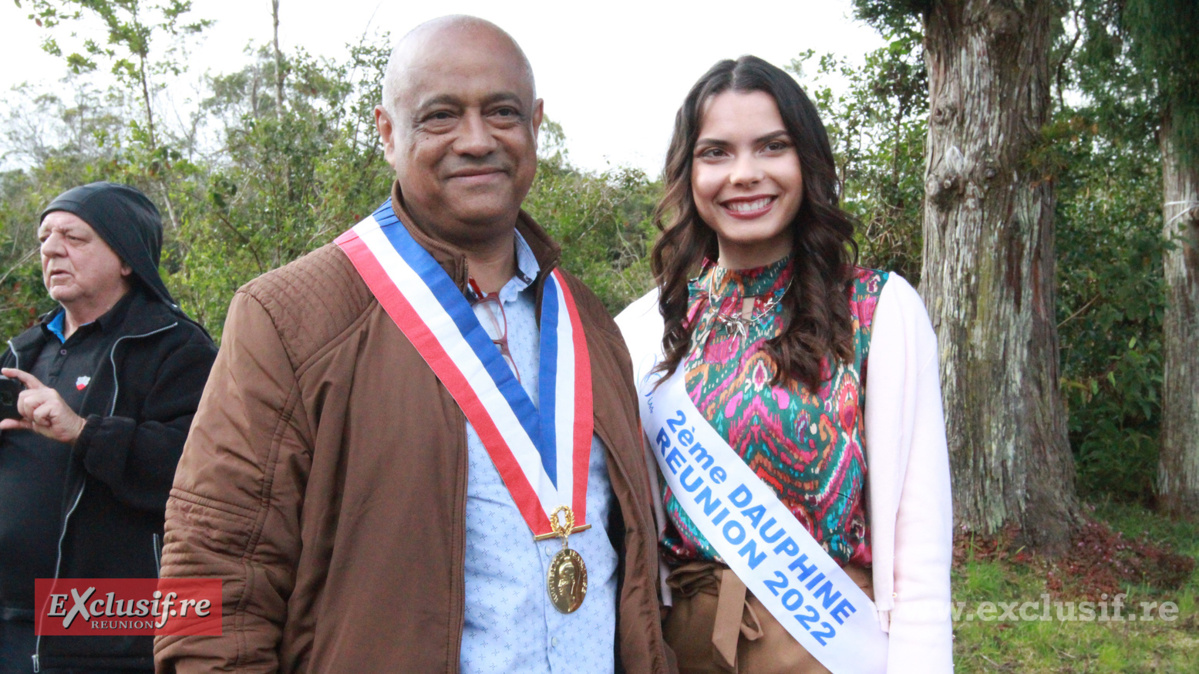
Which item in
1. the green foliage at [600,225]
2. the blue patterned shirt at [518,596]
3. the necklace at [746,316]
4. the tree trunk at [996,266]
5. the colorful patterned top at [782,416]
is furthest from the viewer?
the green foliage at [600,225]

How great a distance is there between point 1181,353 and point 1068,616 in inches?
136

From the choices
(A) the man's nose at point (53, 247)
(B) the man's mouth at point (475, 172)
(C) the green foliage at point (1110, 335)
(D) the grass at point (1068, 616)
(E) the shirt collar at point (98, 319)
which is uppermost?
(C) the green foliage at point (1110, 335)

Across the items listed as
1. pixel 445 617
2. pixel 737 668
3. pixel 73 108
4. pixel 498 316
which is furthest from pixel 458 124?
pixel 73 108

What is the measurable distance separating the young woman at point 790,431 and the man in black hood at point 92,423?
140 centimetres

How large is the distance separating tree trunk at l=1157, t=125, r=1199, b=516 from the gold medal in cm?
700

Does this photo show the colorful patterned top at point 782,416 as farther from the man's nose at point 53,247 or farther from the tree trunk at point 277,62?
the tree trunk at point 277,62

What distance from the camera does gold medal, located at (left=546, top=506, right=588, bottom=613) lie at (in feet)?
5.43

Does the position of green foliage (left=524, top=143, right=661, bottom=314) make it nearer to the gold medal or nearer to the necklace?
the necklace

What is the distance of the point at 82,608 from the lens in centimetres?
236

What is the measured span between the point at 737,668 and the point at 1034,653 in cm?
289

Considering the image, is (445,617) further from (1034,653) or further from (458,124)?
(1034,653)

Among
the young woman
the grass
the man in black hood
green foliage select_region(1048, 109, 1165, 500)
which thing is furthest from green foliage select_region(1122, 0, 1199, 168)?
the man in black hood

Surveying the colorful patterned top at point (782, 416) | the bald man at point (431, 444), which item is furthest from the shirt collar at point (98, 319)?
the colorful patterned top at point (782, 416)

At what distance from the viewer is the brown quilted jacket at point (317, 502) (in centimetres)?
141
